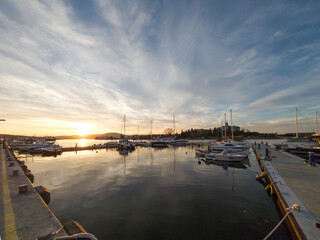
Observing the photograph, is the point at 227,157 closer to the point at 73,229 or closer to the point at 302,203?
the point at 302,203

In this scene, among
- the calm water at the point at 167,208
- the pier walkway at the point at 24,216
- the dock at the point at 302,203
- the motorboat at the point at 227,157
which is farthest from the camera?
the motorboat at the point at 227,157

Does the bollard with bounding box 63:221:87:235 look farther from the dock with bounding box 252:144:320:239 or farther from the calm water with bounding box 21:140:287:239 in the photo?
the dock with bounding box 252:144:320:239

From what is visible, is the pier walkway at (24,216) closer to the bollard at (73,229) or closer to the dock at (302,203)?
the bollard at (73,229)

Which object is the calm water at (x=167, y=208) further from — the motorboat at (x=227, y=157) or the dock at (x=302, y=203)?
the motorboat at (x=227, y=157)

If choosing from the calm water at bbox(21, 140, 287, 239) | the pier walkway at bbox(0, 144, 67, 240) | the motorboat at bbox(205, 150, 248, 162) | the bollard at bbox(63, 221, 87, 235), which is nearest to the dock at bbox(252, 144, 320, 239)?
the calm water at bbox(21, 140, 287, 239)

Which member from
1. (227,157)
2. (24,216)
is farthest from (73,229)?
(227,157)

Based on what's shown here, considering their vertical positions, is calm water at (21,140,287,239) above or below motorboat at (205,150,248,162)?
below

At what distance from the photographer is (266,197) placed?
12.4m

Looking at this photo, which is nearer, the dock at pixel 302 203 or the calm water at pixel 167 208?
Answer: the dock at pixel 302 203

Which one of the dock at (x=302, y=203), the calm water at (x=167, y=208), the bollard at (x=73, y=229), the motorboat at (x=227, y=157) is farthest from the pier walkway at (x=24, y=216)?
the motorboat at (x=227, y=157)

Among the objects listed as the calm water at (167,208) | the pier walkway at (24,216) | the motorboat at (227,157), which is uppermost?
the pier walkway at (24,216)

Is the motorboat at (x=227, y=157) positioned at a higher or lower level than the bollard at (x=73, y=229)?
lower

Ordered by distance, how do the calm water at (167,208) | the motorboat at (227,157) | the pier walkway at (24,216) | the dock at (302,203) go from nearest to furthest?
the pier walkway at (24,216) → the dock at (302,203) → the calm water at (167,208) → the motorboat at (227,157)

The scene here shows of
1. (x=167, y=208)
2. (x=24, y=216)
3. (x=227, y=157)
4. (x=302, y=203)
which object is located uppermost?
(x=24, y=216)
